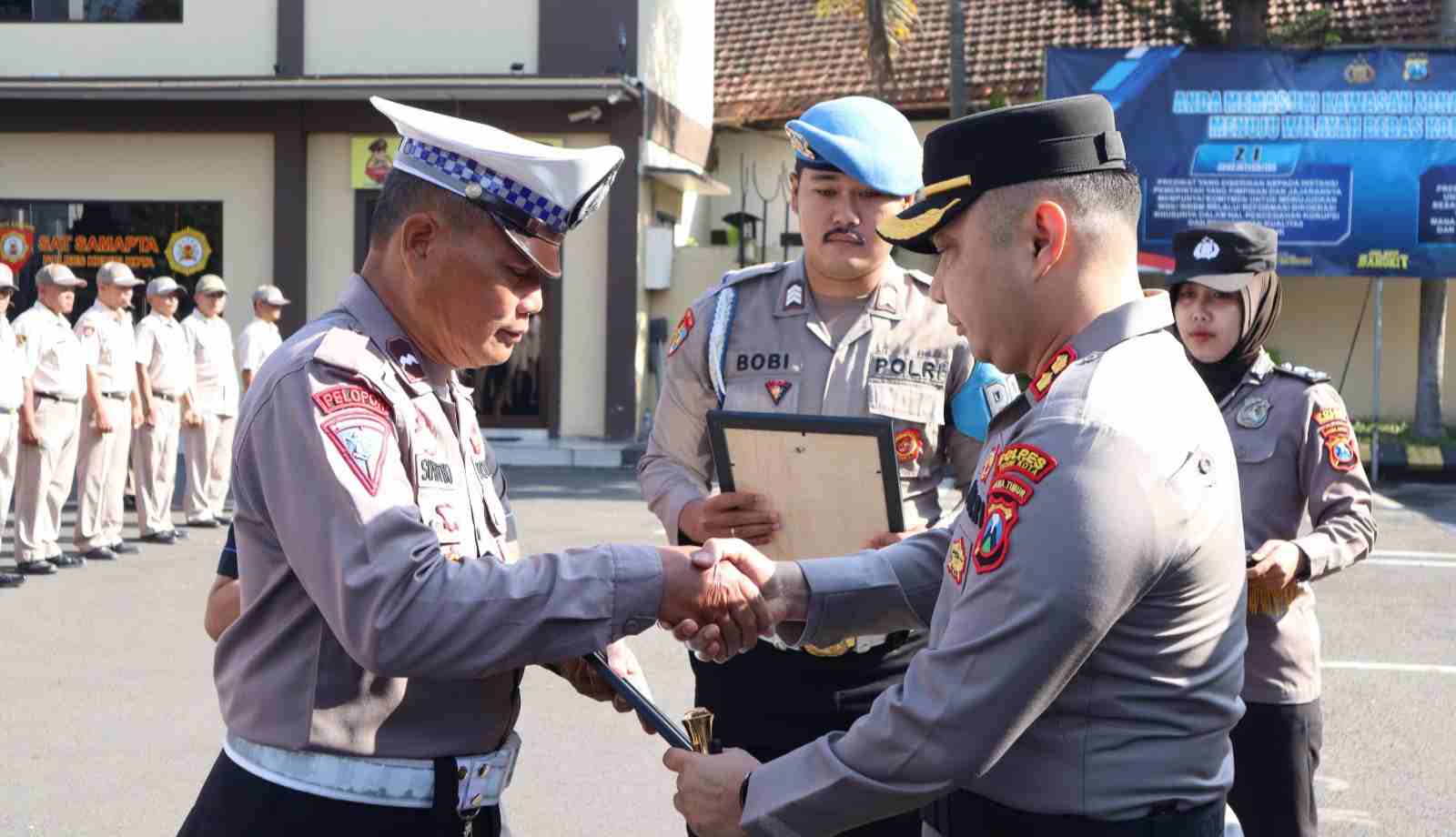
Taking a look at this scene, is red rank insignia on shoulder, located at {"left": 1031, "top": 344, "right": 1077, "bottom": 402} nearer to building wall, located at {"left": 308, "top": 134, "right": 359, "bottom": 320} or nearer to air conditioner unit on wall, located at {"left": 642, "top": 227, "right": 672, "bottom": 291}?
air conditioner unit on wall, located at {"left": 642, "top": 227, "right": 672, "bottom": 291}

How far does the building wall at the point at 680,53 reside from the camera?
17.4 metres

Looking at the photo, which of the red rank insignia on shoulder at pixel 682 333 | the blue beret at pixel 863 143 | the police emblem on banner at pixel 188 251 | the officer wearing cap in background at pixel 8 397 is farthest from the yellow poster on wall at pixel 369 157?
the blue beret at pixel 863 143

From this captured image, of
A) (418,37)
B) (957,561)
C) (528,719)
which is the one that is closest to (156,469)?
(528,719)

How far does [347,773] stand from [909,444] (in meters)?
1.63

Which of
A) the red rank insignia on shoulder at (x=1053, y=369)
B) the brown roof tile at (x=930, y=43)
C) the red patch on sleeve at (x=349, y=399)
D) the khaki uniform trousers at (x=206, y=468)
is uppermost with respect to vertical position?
the brown roof tile at (x=930, y=43)

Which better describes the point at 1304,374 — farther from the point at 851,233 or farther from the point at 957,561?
the point at 957,561

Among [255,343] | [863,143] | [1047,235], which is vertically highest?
[863,143]

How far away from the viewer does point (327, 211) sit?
1745 cm

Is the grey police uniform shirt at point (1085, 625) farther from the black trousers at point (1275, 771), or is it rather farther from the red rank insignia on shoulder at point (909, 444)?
the black trousers at point (1275, 771)

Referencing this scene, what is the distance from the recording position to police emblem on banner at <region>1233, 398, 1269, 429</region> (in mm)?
3777

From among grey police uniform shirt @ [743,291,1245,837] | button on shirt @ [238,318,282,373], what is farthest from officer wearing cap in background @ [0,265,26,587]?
grey police uniform shirt @ [743,291,1245,837]

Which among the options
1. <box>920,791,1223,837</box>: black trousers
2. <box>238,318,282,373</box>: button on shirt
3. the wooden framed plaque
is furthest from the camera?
<box>238,318,282,373</box>: button on shirt

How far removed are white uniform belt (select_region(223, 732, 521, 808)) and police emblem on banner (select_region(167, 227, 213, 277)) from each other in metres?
16.5

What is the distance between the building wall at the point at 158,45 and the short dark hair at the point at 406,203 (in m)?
16.3
